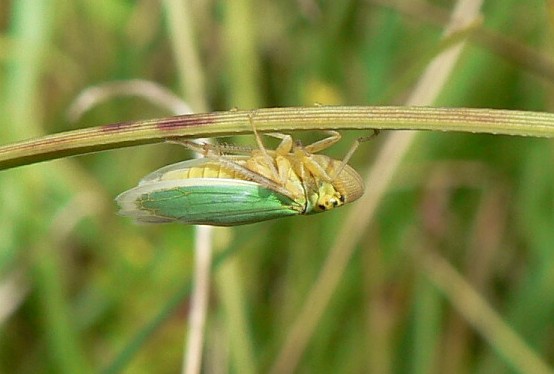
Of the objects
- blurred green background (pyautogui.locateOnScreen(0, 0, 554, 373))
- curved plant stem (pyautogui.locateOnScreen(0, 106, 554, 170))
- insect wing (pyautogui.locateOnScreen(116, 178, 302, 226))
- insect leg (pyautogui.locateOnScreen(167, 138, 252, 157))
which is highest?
blurred green background (pyautogui.locateOnScreen(0, 0, 554, 373))

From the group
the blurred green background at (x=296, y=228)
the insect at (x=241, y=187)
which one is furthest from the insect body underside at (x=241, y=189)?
the blurred green background at (x=296, y=228)

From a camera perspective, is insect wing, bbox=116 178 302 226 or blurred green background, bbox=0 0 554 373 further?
blurred green background, bbox=0 0 554 373

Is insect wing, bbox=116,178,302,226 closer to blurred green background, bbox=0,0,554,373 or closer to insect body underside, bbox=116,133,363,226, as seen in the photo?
insect body underside, bbox=116,133,363,226

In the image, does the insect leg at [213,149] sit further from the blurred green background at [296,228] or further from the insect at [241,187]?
the blurred green background at [296,228]

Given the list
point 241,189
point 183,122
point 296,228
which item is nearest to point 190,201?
point 241,189

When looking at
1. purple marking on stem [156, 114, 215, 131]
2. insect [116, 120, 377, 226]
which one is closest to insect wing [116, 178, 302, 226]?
insect [116, 120, 377, 226]

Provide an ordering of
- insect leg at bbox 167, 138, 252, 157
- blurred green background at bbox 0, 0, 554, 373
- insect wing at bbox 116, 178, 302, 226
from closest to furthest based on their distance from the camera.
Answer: insect wing at bbox 116, 178, 302, 226 → insect leg at bbox 167, 138, 252, 157 → blurred green background at bbox 0, 0, 554, 373
